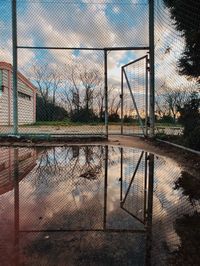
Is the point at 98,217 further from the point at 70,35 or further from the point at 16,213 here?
the point at 70,35

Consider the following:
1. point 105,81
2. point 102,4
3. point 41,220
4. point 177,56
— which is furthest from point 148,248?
point 102,4

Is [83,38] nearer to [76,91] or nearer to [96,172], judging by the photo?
[76,91]

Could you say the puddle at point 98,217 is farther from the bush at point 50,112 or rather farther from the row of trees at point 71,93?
the bush at point 50,112

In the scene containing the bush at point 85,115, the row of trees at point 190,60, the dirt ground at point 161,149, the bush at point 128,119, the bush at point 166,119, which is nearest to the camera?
the dirt ground at point 161,149

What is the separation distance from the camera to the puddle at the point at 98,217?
1.65 metres

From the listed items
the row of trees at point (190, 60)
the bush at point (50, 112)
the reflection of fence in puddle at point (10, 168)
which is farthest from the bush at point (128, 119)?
the reflection of fence in puddle at point (10, 168)

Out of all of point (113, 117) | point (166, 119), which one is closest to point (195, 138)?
point (166, 119)

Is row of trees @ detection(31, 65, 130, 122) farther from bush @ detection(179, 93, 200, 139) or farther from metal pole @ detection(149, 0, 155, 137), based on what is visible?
A: bush @ detection(179, 93, 200, 139)

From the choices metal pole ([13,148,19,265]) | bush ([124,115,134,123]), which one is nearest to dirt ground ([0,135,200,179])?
bush ([124,115,134,123])

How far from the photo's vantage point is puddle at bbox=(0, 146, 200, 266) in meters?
1.65

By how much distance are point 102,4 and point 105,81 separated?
83.4 inches

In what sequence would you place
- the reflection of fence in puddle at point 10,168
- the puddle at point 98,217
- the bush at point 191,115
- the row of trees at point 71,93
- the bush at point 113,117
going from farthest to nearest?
the bush at point 113,117, the row of trees at point 71,93, the bush at point 191,115, the reflection of fence in puddle at point 10,168, the puddle at point 98,217

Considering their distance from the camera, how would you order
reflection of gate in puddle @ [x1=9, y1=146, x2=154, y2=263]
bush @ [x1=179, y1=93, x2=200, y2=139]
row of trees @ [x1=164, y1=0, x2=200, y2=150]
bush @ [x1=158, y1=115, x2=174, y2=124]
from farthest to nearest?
1. bush @ [x1=158, y1=115, x2=174, y2=124]
2. bush @ [x1=179, y1=93, x2=200, y2=139]
3. row of trees @ [x1=164, y1=0, x2=200, y2=150]
4. reflection of gate in puddle @ [x1=9, y1=146, x2=154, y2=263]

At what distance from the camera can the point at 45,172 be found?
409cm
